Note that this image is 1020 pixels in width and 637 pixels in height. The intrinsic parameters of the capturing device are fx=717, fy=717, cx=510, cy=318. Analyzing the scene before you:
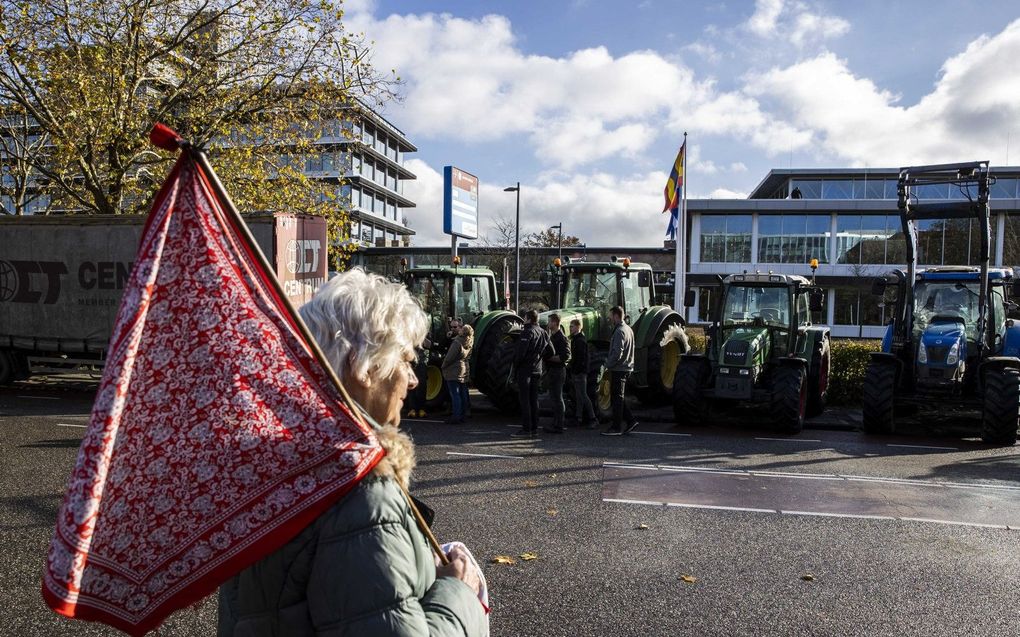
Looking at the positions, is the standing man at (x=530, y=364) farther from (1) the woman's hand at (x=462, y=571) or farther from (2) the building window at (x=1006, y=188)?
(2) the building window at (x=1006, y=188)

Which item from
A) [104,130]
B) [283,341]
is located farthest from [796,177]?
[283,341]

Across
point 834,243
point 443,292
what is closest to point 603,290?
point 443,292

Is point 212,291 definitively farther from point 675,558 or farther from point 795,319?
point 795,319

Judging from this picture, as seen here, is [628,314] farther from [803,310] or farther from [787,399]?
[787,399]

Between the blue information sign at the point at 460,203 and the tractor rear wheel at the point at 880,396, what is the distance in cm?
908

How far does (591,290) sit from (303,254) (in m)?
5.28

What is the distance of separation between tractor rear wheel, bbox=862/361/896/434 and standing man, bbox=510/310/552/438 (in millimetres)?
4776

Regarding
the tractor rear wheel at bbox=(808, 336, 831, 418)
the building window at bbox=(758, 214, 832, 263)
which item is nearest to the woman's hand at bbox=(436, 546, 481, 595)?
the tractor rear wheel at bbox=(808, 336, 831, 418)

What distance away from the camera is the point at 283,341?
1448 millimetres

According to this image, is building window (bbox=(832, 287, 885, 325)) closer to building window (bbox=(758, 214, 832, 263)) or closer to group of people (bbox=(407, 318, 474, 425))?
building window (bbox=(758, 214, 832, 263))

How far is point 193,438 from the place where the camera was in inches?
55.6

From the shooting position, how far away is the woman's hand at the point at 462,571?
5.73 feet

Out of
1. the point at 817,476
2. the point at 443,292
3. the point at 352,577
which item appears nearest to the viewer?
the point at 352,577

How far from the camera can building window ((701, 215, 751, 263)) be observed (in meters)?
43.4
